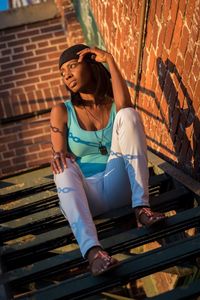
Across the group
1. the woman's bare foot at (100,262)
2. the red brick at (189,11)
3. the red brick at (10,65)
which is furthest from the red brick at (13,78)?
the woman's bare foot at (100,262)

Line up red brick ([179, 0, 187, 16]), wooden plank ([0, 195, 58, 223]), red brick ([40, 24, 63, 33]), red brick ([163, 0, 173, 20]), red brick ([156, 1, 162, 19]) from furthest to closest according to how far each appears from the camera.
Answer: red brick ([40, 24, 63, 33]) → wooden plank ([0, 195, 58, 223]) → red brick ([156, 1, 162, 19]) → red brick ([163, 0, 173, 20]) → red brick ([179, 0, 187, 16])

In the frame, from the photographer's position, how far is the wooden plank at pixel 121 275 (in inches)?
88.7

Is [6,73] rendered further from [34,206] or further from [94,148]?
[94,148]

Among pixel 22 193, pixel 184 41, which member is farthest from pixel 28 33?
pixel 184 41

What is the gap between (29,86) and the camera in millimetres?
5742

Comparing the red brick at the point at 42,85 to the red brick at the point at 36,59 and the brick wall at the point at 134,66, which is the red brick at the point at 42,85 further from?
the red brick at the point at 36,59

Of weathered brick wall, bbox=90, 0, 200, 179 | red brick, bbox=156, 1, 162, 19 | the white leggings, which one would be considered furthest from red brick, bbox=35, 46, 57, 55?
the white leggings

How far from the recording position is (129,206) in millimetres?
2998

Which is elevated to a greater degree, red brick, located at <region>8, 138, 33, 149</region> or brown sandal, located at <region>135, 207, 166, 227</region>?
brown sandal, located at <region>135, 207, 166, 227</region>

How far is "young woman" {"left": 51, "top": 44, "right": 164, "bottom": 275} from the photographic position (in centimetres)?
262

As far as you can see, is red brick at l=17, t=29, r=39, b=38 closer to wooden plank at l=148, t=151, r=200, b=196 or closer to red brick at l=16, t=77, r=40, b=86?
red brick at l=16, t=77, r=40, b=86

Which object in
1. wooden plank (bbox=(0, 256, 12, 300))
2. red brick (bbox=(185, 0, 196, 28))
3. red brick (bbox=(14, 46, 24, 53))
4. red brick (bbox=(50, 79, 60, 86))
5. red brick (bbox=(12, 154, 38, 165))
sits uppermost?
red brick (bbox=(185, 0, 196, 28))

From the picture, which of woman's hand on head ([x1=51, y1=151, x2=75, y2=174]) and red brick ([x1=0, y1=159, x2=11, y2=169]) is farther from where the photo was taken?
red brick ([x1=0, y1=159, x2=11, y2=169])

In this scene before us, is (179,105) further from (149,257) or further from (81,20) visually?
(81,20)
